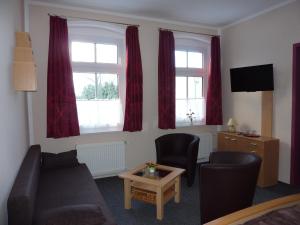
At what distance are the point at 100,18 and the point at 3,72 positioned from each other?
256cm

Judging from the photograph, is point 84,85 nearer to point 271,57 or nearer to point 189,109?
point 189,109

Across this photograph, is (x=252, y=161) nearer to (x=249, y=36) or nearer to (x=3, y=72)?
(x=3, y=72)

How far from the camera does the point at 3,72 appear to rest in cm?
194

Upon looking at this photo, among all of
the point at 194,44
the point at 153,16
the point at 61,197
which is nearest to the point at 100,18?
the point at 153,16

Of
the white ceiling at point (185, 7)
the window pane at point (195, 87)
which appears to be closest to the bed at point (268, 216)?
the white ceiling at point (185, 7)

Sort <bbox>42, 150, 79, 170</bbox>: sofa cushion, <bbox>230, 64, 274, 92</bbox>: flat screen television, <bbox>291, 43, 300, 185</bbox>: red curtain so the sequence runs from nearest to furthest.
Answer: <bbox>42, 150, 79, 170</bbox>: sofa cushion, <bbox>291, 43, 300, 185</bbox>: red curtain, <bbox>230, 64, 274, 92</bbox>: flat screen television

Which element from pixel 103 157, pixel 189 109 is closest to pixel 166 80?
pixel 189 109

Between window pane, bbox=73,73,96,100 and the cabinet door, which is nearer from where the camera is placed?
window pane, bbox=73,73,96,100

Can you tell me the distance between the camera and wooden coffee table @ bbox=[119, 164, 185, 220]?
284 centimetres

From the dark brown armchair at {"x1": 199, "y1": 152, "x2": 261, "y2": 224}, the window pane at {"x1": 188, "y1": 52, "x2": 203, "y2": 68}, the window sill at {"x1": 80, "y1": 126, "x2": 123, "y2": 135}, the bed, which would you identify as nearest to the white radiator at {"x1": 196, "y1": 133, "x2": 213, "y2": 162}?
the window pane at {"x1": 188, "y1": 52, "x2": 203, "y2": 68}

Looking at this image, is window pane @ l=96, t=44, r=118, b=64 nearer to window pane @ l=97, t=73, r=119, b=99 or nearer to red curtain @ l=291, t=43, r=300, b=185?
window pane @ l=97, t=73, r=119, b=99

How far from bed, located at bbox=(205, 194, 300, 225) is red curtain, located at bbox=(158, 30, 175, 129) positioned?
2976mm

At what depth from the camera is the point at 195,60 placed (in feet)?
16.9

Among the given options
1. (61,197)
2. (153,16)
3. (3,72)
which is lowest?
(61,197)
